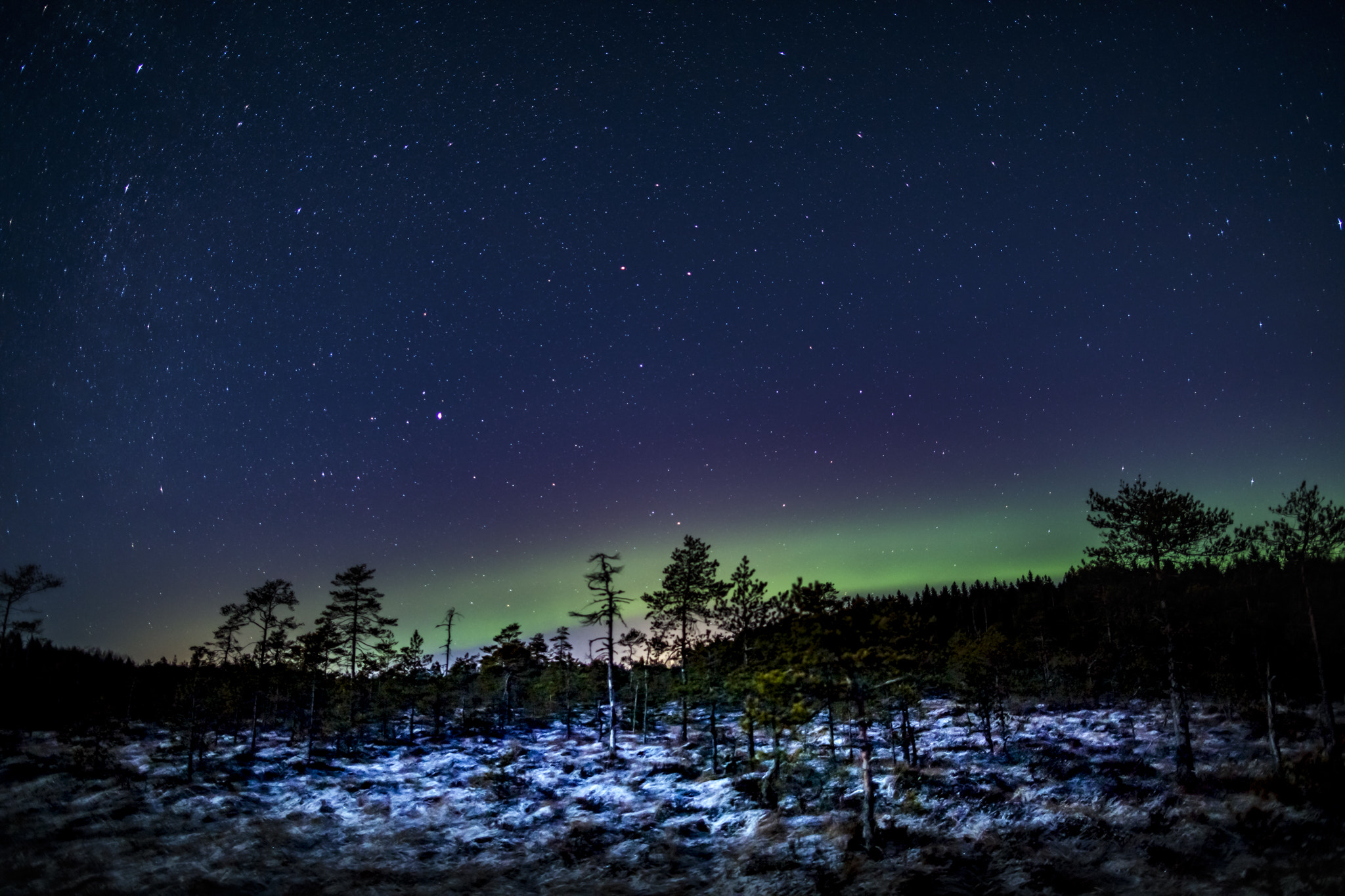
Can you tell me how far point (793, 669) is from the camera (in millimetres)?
21719

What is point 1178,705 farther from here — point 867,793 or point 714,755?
point 714,755

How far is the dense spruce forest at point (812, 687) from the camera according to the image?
24.9m

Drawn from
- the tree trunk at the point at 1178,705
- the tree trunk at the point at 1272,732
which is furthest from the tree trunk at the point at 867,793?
the tree trunk at the point at 1272,732

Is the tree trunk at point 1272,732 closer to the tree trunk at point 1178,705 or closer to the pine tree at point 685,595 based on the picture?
the tree trunk at point 1178,705

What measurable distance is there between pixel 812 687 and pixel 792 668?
3.16 feet

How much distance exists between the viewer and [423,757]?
46.5m

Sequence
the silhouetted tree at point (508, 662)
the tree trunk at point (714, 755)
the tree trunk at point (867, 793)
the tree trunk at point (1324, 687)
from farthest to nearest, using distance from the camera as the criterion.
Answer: the silhouetted tree at point (508, 662), the tree trunk at point (714, 755), the tree trunk at point (1324, 687), the tree trunk at point (867, 793)

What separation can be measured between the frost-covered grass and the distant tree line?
236 cm

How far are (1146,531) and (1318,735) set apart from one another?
24.9 meters

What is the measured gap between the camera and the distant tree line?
80.2 feet

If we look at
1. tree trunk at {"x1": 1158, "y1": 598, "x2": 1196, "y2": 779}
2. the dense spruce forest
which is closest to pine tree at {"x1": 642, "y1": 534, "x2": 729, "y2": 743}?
the dense spruce forest

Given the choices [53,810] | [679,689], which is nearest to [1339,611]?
[679,689]

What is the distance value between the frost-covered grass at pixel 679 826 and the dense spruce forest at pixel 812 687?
0.87 m

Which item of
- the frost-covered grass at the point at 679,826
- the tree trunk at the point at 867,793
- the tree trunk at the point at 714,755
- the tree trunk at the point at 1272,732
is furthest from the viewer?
the tree trunk at the point at 714,755
